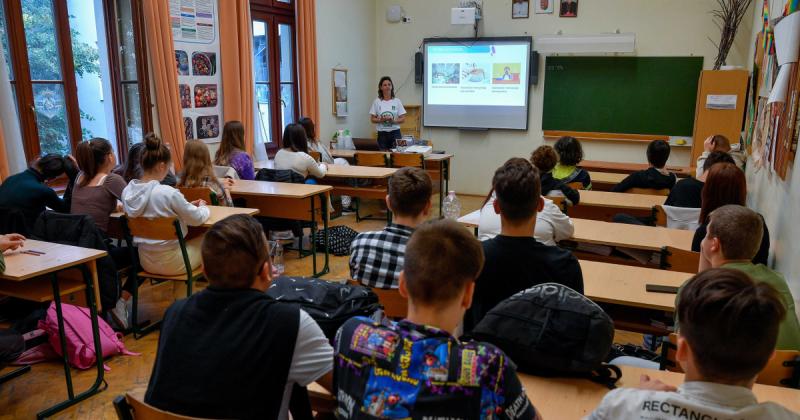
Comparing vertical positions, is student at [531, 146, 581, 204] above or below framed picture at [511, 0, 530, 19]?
below

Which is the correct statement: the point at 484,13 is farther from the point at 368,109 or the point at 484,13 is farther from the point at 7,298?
the point at 7,298

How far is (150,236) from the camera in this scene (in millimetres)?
3389

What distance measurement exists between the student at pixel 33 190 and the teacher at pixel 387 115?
4658mm

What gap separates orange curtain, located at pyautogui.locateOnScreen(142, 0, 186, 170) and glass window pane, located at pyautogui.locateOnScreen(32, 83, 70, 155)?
801 millimetres

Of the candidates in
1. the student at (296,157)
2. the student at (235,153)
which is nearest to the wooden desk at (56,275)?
the student at (235,153)

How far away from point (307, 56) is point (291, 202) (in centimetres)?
303

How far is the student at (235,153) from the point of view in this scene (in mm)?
5164

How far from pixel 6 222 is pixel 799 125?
4.27 metres

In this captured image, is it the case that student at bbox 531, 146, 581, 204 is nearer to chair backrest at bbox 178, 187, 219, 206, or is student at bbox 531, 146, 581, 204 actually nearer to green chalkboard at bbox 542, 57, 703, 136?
chair backrest at bbox 178, 187, 219, 206

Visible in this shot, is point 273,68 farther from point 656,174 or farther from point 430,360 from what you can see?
point 430,360

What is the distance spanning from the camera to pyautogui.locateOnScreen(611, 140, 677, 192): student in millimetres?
4688

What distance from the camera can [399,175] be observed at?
251 cm

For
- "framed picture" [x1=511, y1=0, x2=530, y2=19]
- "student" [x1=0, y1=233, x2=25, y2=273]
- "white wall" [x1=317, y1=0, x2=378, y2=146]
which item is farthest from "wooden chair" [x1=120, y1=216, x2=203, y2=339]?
"framed picture" [x1=511, y1=0, x2=530, y2=19]

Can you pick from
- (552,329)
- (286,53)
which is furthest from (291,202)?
(552,329)
